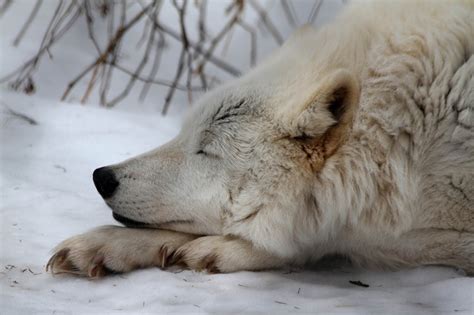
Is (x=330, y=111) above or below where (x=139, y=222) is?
above

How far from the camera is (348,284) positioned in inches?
122

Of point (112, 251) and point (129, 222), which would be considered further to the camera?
point (129, 222)

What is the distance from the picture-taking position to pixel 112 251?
3.09 meters

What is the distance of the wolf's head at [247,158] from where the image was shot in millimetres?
3045

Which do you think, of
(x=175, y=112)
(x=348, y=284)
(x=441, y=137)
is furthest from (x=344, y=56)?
(x=175, y=112)

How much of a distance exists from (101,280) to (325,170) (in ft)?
3.45

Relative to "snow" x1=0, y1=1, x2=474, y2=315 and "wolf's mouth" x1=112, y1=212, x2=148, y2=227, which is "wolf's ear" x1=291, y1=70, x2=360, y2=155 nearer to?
"snow" x1=0, y1=1, x2=474, y2=315

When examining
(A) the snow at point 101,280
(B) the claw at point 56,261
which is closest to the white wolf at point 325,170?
(B) the claw at point 56,261

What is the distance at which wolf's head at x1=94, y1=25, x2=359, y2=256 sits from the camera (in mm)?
3045

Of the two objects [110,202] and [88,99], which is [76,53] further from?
[110,202]

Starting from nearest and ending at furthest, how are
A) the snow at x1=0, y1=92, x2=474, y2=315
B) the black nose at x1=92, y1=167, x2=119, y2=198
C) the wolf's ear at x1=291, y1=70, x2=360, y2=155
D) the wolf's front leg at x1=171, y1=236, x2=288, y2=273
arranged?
the snow at x1=0, y1=92, x2=474, y2=315 < the wolf's ear at x1=291, y1=70, x2=360, y2=155 < the wolf's front leg at x1=171, y1=236, x2=288, y2=273 < the black nose at x1=92, y1=167, x2=119, y2=198

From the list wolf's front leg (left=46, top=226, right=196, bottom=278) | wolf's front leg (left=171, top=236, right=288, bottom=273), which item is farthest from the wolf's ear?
wolf's front leg (left=46, top=226, right=196, bottom=278)

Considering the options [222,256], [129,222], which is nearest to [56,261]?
[129,222]

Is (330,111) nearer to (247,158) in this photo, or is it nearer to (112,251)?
(247,158)
